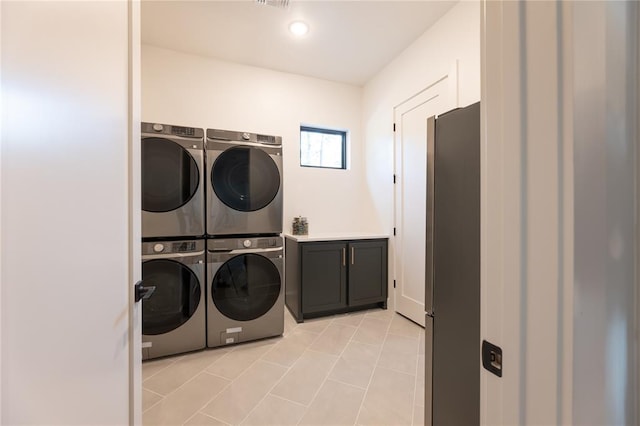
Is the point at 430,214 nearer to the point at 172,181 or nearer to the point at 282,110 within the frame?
the point at 172,181

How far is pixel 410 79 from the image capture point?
281cm

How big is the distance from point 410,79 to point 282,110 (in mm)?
1577

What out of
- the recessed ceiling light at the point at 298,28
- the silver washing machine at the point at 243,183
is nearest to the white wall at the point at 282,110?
the recessed ceiling light at the point at 298,28

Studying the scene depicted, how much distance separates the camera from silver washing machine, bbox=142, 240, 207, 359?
2008 mm

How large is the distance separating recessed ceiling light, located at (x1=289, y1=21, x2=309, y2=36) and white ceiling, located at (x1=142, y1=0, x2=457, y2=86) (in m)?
0.04

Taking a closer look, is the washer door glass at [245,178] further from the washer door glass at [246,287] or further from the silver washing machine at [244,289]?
the washer door glass at [246,287]

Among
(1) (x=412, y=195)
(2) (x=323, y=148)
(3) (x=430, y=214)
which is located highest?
(2) (x=323, y=148)

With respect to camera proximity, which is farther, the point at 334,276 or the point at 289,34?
the point at 334,276

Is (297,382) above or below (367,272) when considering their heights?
below

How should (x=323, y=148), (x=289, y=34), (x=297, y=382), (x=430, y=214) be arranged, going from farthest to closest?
(x=323, y=148) < (x=289, y=34) < (x=297, y=382) < (x=430, y=214)

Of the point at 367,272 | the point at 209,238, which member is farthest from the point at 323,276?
the point at 209,238

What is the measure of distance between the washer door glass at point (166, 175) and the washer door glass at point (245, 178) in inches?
7.8

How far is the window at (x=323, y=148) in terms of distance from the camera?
3527 mm
